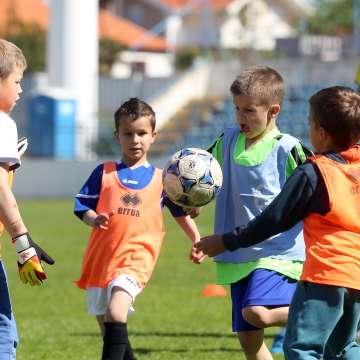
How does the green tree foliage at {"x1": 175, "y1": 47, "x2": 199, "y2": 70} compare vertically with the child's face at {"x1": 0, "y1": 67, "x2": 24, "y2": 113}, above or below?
below

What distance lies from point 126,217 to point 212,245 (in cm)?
168

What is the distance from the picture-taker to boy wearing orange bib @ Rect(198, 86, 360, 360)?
4637 mm

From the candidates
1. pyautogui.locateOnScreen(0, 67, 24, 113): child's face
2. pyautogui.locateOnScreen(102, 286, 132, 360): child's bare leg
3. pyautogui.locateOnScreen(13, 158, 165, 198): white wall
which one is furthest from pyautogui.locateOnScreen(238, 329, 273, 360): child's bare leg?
pyautogui.locateOnScreen(13, 158, 165, 198): white wall

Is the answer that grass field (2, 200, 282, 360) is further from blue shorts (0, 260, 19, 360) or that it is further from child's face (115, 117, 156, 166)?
blue shorts (0, 260, 19, 360)

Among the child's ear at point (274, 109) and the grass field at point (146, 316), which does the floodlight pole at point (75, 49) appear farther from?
the child's ear at point (274, 109)

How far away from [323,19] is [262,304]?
48.0m

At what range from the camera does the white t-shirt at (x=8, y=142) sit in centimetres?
486

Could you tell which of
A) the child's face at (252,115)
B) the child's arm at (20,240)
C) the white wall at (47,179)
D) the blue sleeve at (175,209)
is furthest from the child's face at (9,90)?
the white wall at (47,179)

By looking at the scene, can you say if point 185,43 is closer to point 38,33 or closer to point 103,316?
point 38,33

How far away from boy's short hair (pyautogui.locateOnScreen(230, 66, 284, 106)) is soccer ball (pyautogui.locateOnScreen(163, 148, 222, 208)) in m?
0.41

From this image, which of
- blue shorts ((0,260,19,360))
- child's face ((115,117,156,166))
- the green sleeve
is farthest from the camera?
child's face ((115,117,156,166))

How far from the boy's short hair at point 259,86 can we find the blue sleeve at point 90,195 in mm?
1118

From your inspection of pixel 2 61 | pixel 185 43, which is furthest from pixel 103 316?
pixel 185 43

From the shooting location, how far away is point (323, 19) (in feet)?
172
